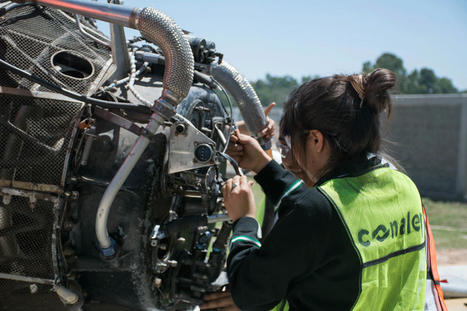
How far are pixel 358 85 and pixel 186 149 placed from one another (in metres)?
0.95

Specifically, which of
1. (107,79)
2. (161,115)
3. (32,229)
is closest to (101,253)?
(32,229)

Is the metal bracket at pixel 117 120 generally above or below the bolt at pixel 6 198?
above

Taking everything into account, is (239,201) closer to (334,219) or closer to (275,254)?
(275,254)

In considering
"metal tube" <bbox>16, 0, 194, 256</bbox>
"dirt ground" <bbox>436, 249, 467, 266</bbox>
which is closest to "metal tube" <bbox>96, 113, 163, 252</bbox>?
"metal tube" <bbox>16, 0, 194, 256</bbox>

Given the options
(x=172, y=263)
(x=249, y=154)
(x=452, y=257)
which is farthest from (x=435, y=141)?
(x=249, y=154)

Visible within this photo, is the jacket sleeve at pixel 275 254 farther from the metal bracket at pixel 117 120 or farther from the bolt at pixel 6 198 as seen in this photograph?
the bolt at pixel 6 198

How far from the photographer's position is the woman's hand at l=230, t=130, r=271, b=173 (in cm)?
206

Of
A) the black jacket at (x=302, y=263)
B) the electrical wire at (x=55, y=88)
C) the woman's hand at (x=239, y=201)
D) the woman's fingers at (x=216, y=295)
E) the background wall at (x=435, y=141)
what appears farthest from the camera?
the background wall at (x=435, y=141)

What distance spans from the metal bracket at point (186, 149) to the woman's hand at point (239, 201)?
Result: 42 cm

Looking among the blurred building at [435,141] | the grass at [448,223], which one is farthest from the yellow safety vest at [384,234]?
the blurred building at [435,141]

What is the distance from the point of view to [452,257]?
7902 mm

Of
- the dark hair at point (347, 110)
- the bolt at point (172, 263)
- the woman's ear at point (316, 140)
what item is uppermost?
the dark hair at point (347, 110)

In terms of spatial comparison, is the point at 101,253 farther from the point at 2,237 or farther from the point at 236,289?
the point at 236,289

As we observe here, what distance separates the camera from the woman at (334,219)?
1640mm
